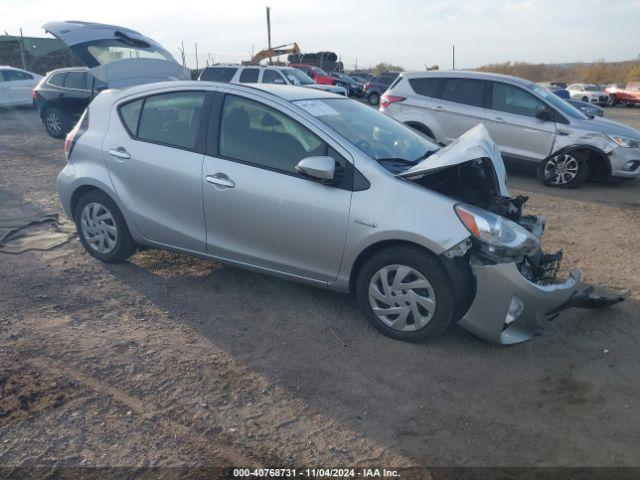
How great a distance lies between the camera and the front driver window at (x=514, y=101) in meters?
9.38

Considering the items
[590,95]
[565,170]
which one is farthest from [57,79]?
[590,95]

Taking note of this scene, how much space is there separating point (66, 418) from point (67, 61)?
109ft

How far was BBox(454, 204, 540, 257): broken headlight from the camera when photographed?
3.75 meters

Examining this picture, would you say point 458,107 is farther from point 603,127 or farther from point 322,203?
point 322,203

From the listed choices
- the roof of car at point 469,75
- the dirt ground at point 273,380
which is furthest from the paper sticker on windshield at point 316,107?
the roof of car at point 469,75

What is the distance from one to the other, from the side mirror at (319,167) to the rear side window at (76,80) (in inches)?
469

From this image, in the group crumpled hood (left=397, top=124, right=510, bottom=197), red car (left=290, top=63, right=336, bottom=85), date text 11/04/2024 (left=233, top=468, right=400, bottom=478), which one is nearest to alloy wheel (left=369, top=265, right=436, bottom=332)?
crumpled hood (left=397, top=124, right=510, bottom=197)

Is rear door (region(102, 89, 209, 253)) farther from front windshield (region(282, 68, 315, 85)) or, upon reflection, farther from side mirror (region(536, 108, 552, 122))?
front windshield (region(282, 68, 315, 85))

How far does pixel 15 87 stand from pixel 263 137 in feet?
65.0

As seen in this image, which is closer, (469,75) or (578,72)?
(469,75)

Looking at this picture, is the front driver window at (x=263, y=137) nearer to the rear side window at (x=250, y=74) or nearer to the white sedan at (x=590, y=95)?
the rear side window at (x=250, y=74)

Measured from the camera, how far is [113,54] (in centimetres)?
816

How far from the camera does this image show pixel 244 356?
3869 millimetres

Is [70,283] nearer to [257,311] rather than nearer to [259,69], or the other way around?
[257,311]
